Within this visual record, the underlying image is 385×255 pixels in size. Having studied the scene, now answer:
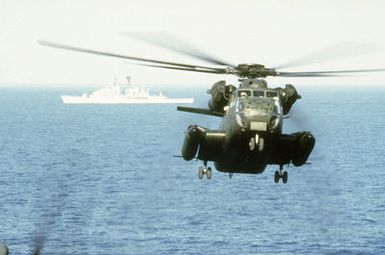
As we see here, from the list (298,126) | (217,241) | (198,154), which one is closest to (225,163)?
(198,154)

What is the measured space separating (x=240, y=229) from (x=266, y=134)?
14909 centimetres

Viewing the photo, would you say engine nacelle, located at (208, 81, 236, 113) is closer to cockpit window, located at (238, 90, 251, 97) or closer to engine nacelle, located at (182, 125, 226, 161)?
cockpit window, located at (238, 90, 251, 97)

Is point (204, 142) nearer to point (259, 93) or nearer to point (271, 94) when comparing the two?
point (259, 93)

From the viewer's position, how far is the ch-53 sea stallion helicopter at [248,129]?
41875 millimetres

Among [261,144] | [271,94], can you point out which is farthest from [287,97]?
[261,144]

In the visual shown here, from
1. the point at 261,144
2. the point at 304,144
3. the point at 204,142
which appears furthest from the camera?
the point at 204,142

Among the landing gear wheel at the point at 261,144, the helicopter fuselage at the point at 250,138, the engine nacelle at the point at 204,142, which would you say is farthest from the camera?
the engine nacelle at the point at 204,142

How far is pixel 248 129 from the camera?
4184 cm

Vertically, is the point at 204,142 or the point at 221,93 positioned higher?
the point at 221,93

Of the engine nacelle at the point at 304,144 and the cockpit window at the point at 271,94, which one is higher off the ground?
the cockpit window at the point at 271,94

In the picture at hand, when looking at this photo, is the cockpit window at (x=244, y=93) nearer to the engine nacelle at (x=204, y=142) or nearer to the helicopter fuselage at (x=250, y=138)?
the helicopter fuselage at (x=250, y=138)

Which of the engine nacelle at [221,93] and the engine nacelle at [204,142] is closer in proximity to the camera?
the engine nacelle at [204,142]

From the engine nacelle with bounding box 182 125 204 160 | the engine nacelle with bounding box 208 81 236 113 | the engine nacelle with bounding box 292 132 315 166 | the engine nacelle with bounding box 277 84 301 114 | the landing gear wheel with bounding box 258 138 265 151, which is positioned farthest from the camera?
the engine nacelle with bounding box 208 81 236 113

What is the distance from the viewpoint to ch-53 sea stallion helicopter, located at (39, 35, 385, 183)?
41.9 meters
